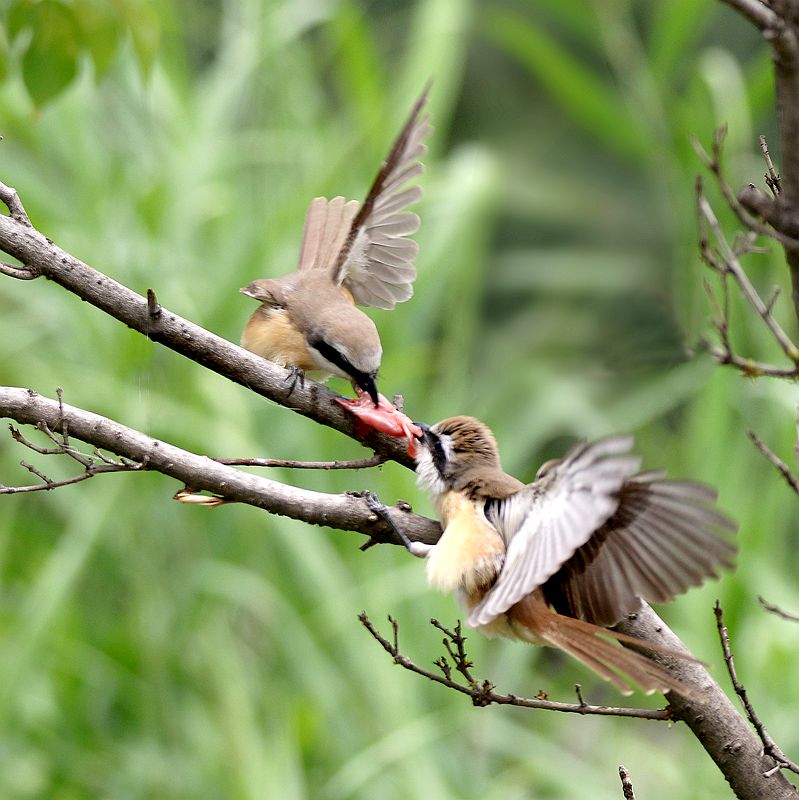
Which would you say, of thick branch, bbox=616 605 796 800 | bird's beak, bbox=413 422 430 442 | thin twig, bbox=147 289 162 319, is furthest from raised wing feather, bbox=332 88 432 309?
thick branch, bbox=616 605 796 800

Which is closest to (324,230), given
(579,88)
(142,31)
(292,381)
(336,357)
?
(336,357)

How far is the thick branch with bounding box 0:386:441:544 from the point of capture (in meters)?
2.01

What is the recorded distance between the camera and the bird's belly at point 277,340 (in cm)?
316

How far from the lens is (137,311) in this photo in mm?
2104

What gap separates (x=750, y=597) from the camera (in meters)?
4.23

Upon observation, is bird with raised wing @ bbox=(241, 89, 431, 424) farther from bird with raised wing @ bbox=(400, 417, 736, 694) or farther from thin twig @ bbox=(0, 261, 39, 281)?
thin twig @ bbox=(0, 261, 39, 281)

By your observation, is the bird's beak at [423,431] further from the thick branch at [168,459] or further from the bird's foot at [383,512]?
the thick branch at [168,459]

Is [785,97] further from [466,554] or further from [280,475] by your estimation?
[280,475]

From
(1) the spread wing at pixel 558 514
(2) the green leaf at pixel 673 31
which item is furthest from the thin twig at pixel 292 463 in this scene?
(2) the green leaf at pixel 673 31

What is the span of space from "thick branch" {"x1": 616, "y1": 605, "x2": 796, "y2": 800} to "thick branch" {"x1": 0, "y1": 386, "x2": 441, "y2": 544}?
2.17 feet

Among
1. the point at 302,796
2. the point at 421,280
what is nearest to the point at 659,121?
the point at 421,280

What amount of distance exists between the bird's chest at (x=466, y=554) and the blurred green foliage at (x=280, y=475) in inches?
48.5

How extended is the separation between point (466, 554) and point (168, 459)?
0.64 m

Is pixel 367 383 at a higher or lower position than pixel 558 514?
higher
